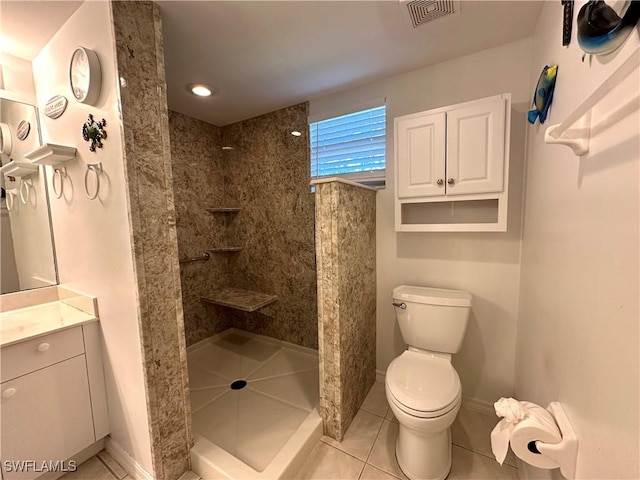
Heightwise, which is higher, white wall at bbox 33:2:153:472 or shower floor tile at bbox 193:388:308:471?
white wall at bbox 33:2:153:472

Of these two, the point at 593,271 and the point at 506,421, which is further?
the point at 506,421

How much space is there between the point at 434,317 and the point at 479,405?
30.9 inches

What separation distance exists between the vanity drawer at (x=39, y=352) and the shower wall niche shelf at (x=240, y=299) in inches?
45.6

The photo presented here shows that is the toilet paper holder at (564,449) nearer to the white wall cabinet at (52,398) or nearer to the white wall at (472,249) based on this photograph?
the white wall at (472,249)

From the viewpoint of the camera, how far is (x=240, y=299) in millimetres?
2557

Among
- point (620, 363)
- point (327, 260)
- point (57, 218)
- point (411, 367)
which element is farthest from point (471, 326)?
point (57, 218)

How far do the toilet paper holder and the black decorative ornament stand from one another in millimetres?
1991

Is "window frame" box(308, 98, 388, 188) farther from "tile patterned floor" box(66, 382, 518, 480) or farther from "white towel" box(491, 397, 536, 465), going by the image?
"tile patterned floor" box(66, 382, 518, 480)

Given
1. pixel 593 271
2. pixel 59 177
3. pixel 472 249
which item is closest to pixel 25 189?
pixel 59 177

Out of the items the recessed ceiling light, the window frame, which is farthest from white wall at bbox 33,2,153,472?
the window frame

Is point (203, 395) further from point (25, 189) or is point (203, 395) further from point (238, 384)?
point (25, 189)

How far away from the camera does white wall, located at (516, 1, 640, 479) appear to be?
20.7 inches

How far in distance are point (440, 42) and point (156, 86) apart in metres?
1.54

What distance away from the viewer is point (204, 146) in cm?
262
